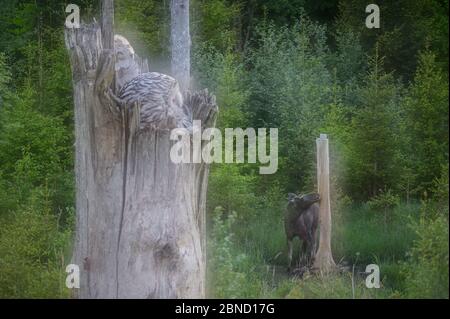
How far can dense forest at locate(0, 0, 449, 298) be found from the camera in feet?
Answer: 20.6

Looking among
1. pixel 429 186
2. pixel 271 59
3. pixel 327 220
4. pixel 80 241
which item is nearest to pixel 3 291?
pixel 80 241

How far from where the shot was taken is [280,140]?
10789 millimetres

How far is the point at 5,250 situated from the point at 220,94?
14.0 ft

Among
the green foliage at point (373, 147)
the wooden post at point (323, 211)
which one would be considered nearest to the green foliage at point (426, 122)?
the green foliage at point (373, 147)

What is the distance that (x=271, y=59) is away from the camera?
12461 millimetres

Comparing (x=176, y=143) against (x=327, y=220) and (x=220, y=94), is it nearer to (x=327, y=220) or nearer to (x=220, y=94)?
(x=327, y=220)

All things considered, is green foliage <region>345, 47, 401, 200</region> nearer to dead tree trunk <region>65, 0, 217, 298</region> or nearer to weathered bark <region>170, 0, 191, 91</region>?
weathered bark <region>170, 0, 191, 91</region>

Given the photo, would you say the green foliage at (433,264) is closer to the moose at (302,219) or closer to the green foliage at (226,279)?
the green foliage at (226,279)

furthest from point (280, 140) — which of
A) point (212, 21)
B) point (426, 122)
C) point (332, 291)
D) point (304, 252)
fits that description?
point (332, 291)

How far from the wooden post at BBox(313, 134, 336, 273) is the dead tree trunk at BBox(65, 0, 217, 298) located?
2.49 meters

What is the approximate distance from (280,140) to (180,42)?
1.88 m

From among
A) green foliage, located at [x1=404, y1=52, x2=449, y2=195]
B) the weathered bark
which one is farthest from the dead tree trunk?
the weathered bark

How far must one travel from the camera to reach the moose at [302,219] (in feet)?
25.8

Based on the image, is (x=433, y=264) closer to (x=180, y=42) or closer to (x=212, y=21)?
(x=180, y=42)
